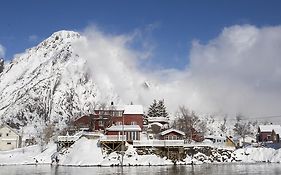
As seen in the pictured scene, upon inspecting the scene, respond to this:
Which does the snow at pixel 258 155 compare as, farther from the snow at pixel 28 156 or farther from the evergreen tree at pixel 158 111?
the evergreen tree at pixel 158 111

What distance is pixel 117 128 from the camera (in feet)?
269

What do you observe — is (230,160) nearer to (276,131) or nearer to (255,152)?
(255,152)

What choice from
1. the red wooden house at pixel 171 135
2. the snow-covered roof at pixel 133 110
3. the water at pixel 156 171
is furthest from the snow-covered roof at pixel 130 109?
the water at pixel 156 171

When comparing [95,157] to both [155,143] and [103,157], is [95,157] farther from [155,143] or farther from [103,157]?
[155,143]

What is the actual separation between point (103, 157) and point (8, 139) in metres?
51.5

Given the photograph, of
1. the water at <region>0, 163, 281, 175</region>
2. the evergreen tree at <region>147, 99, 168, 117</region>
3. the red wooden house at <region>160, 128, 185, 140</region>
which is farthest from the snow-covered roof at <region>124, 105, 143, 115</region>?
the water at <region>0, 163, 281, 175</region>

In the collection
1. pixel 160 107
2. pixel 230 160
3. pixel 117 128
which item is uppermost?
pixel 160 107

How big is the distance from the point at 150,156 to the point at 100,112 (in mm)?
30332

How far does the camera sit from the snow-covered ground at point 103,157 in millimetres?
72981

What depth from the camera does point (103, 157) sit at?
73.8 metres

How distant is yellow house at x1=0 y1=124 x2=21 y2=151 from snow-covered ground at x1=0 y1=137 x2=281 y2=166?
2575cm

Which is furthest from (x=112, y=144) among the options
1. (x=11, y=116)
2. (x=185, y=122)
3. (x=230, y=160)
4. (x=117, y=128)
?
(x=11, y=116)

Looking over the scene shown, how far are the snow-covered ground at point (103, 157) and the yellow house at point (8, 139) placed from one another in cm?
2575

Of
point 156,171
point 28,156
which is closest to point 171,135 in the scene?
point 28,156
